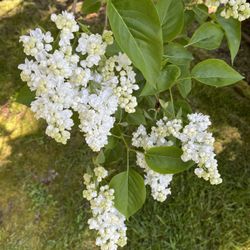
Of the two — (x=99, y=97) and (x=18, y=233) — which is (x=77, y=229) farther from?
(x=99, y=97)

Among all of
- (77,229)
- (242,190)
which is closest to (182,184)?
(242,190)

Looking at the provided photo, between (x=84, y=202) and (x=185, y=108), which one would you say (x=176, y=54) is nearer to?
(x=185, y=108)

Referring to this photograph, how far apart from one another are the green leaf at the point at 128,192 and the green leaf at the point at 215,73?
26 cm

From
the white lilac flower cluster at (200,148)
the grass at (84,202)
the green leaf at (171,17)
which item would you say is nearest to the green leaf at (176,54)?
the green leaf at (171,17)

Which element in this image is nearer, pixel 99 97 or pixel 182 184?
pixel 99 97

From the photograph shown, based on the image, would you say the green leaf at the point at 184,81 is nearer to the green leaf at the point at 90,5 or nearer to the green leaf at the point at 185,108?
the green leaf at the point at 185,108

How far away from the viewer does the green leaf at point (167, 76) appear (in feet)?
3.09

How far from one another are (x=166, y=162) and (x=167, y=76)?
0.60 feet

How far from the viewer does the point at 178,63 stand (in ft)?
3.22

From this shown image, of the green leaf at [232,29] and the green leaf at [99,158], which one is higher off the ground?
the green leaf at [232,29]

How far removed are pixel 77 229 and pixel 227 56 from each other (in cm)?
107

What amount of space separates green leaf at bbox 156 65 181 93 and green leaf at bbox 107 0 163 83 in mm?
189

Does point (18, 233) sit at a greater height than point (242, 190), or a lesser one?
greater

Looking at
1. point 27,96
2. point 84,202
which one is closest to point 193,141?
point 27,96
